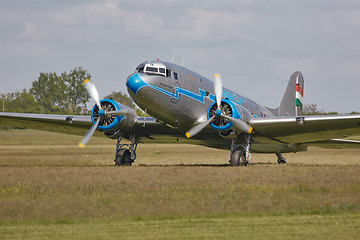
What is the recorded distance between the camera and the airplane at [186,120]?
23.9 m

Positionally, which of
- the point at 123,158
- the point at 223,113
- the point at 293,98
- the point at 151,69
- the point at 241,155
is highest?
the point at 151,69

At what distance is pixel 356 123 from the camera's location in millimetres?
24797

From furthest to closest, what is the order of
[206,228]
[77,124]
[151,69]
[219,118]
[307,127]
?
1. [77,124]
2. [307,127]
3. [219,118]
4. [151,69]
5. [206,228]

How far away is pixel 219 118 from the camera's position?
24484 millimetres

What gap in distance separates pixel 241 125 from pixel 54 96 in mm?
118778

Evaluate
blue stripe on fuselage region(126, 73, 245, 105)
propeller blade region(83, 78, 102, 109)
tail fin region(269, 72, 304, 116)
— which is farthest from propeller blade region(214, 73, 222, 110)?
tail fin region(269, 72, 304, 116)

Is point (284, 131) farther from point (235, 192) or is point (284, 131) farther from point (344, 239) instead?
point (344, 239)

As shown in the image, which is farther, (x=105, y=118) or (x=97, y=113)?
(x=97, y=113)

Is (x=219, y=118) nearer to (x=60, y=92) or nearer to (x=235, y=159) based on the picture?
(x=235, y=159)

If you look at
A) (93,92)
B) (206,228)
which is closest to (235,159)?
(93,92)

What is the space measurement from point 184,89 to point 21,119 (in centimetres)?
892

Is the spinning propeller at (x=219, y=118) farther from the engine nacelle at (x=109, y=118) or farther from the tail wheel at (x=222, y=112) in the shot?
the engine nacelle at (x=109, y=118)

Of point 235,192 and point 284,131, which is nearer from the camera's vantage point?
point 235,192

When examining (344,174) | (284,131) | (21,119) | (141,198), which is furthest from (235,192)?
(21,119)
